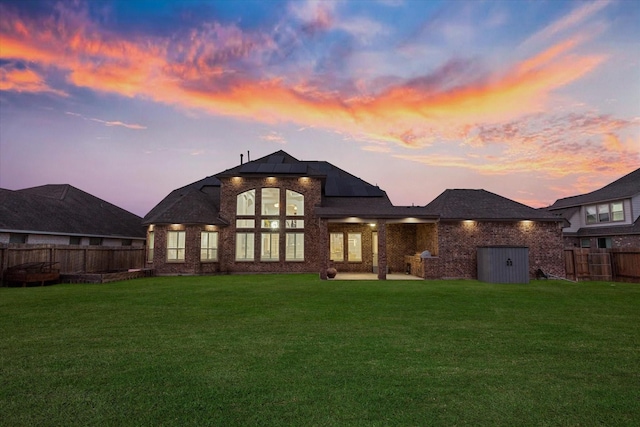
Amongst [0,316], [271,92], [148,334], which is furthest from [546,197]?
[0,316]

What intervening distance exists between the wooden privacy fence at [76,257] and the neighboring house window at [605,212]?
1360 inches

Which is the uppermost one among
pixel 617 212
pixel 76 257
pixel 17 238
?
pixel 617 212

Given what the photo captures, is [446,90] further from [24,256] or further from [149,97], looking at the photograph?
[24,256]

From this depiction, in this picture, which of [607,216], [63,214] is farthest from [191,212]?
[607,216]

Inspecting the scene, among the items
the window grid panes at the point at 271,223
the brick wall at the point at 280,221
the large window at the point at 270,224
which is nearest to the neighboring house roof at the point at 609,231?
the brick wall at the point at 280,221

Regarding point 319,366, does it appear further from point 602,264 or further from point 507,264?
point 602,264

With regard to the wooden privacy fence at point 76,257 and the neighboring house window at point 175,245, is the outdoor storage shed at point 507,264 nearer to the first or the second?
the neighboring house window at point 175,245

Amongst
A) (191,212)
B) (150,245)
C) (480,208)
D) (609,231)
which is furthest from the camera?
(609,231)

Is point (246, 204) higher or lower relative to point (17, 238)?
higher

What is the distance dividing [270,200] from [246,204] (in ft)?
5.73

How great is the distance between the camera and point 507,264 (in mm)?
16031

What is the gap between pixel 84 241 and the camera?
914 inches

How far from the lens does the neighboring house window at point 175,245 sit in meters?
21.1

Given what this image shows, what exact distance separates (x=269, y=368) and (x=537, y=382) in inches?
137
